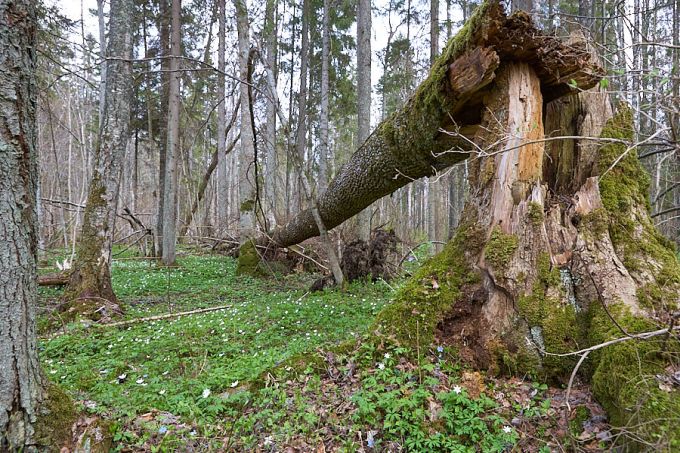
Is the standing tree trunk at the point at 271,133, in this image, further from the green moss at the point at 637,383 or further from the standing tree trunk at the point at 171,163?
the green moss at the point at 637,383

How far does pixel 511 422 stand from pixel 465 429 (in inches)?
12.3

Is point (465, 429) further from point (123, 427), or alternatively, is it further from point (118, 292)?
point (118, 292)

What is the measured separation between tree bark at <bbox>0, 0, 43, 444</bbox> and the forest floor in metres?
0.47

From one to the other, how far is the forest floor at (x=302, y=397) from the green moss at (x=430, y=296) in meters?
0.15

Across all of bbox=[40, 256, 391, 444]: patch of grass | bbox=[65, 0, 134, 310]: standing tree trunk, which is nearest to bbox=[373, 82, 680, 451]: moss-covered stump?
bbox=[40, 256, 391, 444]: patch of grass

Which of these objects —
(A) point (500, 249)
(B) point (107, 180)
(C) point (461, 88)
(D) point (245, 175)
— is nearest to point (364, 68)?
(D) point (245, 175)

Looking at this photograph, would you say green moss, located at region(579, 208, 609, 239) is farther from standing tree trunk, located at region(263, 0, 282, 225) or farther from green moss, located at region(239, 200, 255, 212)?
standing tree trunk, located at region(263, 0, 282, 225)

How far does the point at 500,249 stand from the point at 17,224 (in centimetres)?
321

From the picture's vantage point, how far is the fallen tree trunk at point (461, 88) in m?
3.14

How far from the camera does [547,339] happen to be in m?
2.66

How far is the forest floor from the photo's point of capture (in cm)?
228

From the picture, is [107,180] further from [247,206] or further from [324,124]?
[324,124]

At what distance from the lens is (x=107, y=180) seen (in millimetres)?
6027

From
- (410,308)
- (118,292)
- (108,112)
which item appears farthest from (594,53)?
(118,292)
